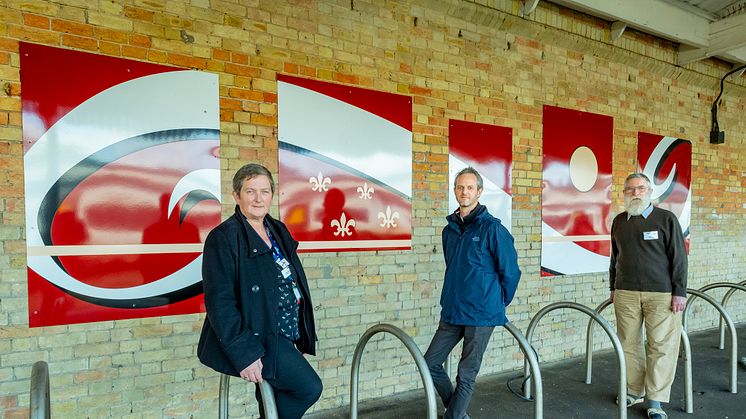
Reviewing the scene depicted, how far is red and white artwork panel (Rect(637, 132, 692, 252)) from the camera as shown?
17.8 feet

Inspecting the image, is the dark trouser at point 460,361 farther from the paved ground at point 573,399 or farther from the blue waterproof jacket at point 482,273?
the paved ground at point 573,399

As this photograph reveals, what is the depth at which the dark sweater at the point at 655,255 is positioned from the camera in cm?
329

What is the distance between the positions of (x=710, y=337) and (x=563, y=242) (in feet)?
9.04

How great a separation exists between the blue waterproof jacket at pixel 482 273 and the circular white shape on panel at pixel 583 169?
8.06ft

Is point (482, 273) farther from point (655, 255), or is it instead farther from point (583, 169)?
point (583, 169)

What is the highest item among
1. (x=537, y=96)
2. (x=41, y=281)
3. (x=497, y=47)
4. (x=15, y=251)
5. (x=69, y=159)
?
(x=497, y=47)

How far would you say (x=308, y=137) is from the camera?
338 centimetres

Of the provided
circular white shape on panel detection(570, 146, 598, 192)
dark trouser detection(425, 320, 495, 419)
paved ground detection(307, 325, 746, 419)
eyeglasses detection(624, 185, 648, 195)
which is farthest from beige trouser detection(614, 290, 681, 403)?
circular white shape on panel detection(570, 146, 598, 192)

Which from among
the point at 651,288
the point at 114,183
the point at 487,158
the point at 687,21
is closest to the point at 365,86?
the point at 487,158

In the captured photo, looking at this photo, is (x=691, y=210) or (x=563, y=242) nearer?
(x=563, y=242)

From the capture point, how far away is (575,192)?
15.9ft

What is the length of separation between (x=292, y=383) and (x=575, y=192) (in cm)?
380

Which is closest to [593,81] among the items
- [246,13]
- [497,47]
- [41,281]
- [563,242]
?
[497,47]

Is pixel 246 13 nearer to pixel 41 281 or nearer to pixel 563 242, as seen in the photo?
pixel 41 281
